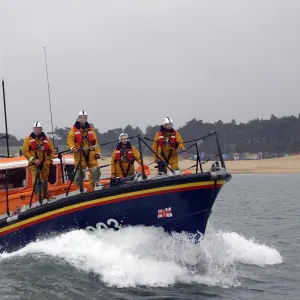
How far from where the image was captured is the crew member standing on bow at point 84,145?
10430mm

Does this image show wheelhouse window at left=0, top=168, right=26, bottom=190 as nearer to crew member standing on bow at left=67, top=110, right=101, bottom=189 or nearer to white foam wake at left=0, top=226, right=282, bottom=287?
crew member standing on bow at left=67, top=110, right=101, bottom=189

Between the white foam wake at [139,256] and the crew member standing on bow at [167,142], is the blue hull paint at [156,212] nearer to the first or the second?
the white foam wake at [139,256]

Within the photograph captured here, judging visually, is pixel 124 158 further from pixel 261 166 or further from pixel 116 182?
pixel 261 166

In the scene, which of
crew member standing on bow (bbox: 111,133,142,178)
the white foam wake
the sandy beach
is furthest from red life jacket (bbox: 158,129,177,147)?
the sandy beach

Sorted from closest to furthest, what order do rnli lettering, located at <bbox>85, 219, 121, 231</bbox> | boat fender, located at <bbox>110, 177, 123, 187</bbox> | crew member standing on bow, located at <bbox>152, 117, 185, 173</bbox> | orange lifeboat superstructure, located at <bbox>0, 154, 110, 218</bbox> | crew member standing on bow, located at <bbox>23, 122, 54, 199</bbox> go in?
rnli lettering, located at <bbox>85, 219, 121, 231</bbox> → boat fender, located at <bbox>110, 177, 123, 187</bbox> → crew member standing on bow, located at <bbox>23, 122, 54, 199</bbox> → crew member standing on bow, located at <bbox>152, 117, 185, 173</bbox> → orange lifeboat superstructure, located at <bbox>0, 154, 110, 218</bbox>

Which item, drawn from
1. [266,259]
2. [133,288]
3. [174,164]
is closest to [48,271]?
[133,288]

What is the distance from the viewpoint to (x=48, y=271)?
30.3ft

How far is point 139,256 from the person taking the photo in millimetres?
9398

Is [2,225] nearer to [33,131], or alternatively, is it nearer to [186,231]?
[33,131]

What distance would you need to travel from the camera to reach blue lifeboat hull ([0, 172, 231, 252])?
9.36 meters

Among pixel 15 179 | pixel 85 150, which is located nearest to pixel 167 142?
pixel 85 150

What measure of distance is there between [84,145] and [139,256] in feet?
7.38

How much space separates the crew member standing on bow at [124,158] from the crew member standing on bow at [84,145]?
385mm

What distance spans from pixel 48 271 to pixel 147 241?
1.55 meters
